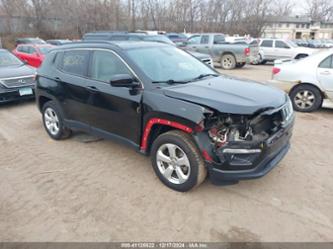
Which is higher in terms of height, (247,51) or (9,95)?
(247,51)

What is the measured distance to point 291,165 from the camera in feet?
12.6

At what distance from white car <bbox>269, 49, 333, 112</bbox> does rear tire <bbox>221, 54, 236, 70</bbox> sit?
788 cm

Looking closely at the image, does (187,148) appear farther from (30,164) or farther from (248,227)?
(30,164)

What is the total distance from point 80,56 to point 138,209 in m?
2.60

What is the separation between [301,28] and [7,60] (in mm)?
90515

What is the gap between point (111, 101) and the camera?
11.9ft

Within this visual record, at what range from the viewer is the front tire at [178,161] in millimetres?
2942

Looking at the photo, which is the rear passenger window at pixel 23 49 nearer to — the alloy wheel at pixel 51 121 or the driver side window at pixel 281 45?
the alloy wheel at pixel 51 121

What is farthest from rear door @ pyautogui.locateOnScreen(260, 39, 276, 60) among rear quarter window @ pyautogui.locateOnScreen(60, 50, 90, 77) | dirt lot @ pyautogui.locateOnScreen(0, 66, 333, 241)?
rear quarter window @ pyautogui.locateOnScreen(60, 50, 90, 77)

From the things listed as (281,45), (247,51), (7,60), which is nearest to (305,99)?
(247,51)

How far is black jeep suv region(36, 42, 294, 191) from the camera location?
281 cm

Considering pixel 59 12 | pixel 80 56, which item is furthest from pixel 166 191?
pixel 59 12

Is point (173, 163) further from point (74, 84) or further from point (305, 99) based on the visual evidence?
point (305, 99)

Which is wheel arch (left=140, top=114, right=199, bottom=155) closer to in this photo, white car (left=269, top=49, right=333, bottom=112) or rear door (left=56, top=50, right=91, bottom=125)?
rear door (left=56, top=50, right=91, bottom=125)
